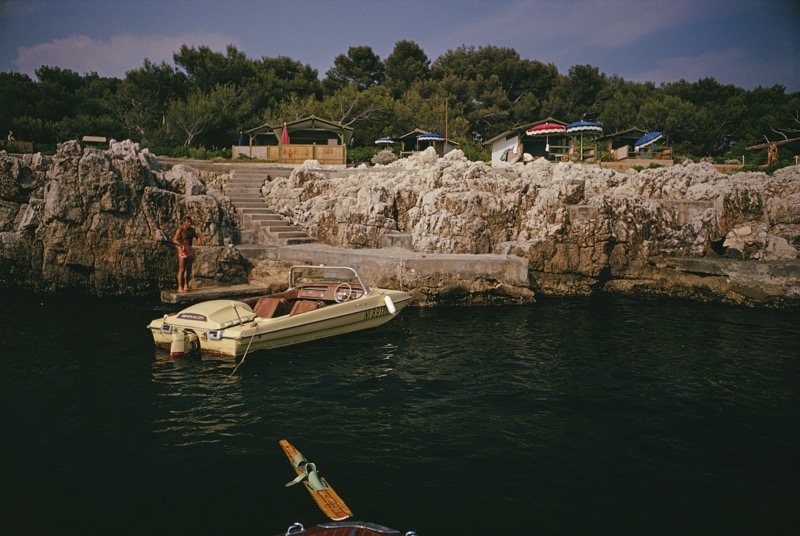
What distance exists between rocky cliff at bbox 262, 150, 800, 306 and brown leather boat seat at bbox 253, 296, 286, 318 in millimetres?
7710

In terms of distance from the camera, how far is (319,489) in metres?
5.10

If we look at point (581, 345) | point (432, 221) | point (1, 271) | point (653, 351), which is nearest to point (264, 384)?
point (581, 345)

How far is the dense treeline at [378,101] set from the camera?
38.7 meters

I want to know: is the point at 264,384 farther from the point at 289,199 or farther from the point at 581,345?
the point at 289,199

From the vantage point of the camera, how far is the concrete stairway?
18.4m

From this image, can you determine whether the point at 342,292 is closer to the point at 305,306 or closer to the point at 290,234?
the point at 305,306

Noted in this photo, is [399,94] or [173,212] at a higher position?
[399,94]

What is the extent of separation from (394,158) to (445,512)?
27576 mm

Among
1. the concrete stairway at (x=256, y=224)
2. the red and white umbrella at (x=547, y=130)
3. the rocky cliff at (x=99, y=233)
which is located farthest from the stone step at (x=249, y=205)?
the red and white umbrella at (x=547, y=130)

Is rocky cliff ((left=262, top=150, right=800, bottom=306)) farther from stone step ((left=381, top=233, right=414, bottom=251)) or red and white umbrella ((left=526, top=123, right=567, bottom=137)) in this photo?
red and white umbrella ((left=526, top=123, right=567, bottom=137))

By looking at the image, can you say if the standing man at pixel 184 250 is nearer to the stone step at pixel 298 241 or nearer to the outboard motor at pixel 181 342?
the stone step at pixel 298 241

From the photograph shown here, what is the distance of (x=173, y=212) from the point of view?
16891 millimetres

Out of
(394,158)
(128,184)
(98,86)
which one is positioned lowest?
(128,184)

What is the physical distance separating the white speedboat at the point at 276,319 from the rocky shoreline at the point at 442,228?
3563mm
